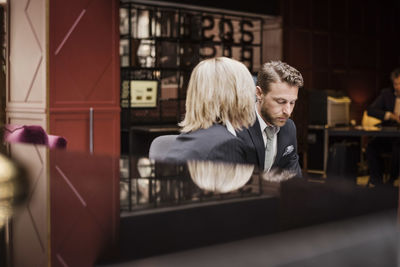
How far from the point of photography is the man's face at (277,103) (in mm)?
2489

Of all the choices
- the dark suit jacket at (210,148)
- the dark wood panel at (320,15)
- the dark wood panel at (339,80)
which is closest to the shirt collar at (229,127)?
the dark suit jacket at (210,148)

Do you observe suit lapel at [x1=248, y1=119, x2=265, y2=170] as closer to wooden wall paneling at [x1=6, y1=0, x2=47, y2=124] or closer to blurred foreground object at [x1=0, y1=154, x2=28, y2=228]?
blurred foreground object at [x1=0, y1=154, x2=28, y2=228]

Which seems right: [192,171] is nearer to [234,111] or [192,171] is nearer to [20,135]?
[234,111]

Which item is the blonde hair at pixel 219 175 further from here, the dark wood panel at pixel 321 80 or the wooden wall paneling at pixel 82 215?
the dark wood panel at pixel 321 80

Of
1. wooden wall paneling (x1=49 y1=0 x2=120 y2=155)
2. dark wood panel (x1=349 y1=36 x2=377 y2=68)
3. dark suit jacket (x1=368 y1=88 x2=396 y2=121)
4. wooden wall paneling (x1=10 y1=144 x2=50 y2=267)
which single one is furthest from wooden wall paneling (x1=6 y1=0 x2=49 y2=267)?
dark wood panel (x1=349 y1=36 x2=377 y2=68)

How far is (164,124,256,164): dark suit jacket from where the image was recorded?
6.40 ft

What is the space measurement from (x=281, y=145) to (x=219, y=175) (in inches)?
63.9

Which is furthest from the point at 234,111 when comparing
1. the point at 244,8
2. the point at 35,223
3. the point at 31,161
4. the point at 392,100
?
the point at 244,8

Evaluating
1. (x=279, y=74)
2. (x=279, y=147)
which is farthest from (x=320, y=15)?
(x=279, y=147)

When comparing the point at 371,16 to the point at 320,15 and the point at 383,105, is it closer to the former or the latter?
the point at 320,15

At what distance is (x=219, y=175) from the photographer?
82 cm

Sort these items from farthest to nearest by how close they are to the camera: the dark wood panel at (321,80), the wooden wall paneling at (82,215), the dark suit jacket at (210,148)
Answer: the dark wood panel at (321,80)
the dark suit jacket at (210,148)
the wooden wall paneling at (82,215)

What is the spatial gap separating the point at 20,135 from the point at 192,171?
7.83 feet

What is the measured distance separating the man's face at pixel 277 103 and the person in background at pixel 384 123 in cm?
437
